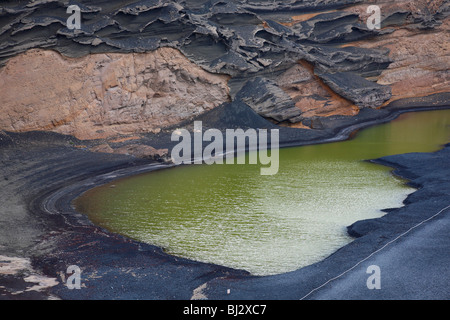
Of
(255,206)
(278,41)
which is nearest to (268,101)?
(278,41)

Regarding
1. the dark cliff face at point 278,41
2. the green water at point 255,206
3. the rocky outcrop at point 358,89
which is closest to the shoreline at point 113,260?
the green water at point 255,206

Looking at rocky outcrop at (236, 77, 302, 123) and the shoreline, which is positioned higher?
rocky outcrop at (236, 77, 302, 123)

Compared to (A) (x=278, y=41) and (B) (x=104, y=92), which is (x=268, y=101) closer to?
(A) (x=278, y=41)

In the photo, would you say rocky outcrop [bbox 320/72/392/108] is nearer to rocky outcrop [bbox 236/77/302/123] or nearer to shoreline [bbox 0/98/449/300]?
rocky outcrop [bbox 236/77/302/123]

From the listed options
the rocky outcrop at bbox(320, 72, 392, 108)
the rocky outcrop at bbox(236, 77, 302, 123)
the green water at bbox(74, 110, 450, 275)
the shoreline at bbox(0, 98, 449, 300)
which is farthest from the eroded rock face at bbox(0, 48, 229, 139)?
the rocky outcrop at bbox(320, 72, 392, 108)

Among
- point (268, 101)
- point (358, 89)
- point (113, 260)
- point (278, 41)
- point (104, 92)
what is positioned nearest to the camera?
point (113, 260)

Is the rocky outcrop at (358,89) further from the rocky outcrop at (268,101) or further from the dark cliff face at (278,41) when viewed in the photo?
the rocky outcrop at (268,101)
